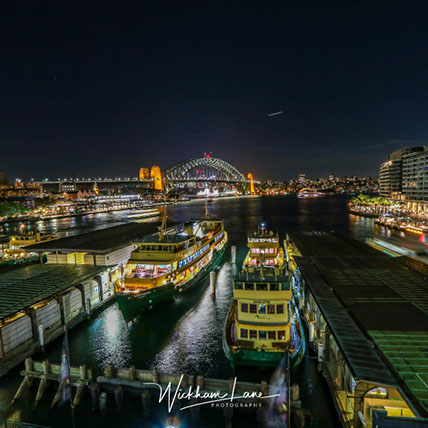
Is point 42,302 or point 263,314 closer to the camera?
point 263,314

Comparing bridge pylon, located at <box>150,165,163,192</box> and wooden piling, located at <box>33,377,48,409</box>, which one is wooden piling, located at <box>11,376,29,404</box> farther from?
bridge pylon, located at <box>150,165,163,192</box>

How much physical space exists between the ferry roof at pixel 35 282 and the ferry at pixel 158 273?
2786mm

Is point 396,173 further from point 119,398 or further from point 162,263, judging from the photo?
point 119,398

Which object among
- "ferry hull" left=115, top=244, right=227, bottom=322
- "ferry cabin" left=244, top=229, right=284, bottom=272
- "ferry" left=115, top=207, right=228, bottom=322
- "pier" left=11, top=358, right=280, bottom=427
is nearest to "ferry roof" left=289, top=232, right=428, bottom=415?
"ferry cabin" left=244, top=229, right=284, bottom=272

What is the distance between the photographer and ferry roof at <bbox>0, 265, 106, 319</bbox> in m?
14.2

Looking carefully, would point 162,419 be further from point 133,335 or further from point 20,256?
point 20,256

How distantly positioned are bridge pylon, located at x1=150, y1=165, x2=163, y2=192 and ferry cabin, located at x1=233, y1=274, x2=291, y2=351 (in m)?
171

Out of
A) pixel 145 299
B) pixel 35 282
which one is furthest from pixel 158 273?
Answer: pixel 35 282

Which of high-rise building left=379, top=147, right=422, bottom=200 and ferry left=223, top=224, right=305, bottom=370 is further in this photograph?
high-rise building left=379, top=147, right=422, bottom=200

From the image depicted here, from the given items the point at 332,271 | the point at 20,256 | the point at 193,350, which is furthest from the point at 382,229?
the point at 20,256

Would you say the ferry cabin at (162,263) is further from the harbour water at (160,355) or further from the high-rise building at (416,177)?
the high-rise building at (416,177)

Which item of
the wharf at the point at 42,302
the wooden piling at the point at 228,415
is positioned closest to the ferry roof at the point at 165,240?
the wharf at the point at 42,302

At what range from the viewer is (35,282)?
1745 centimetres

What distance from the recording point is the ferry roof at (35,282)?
1417 centimetres
